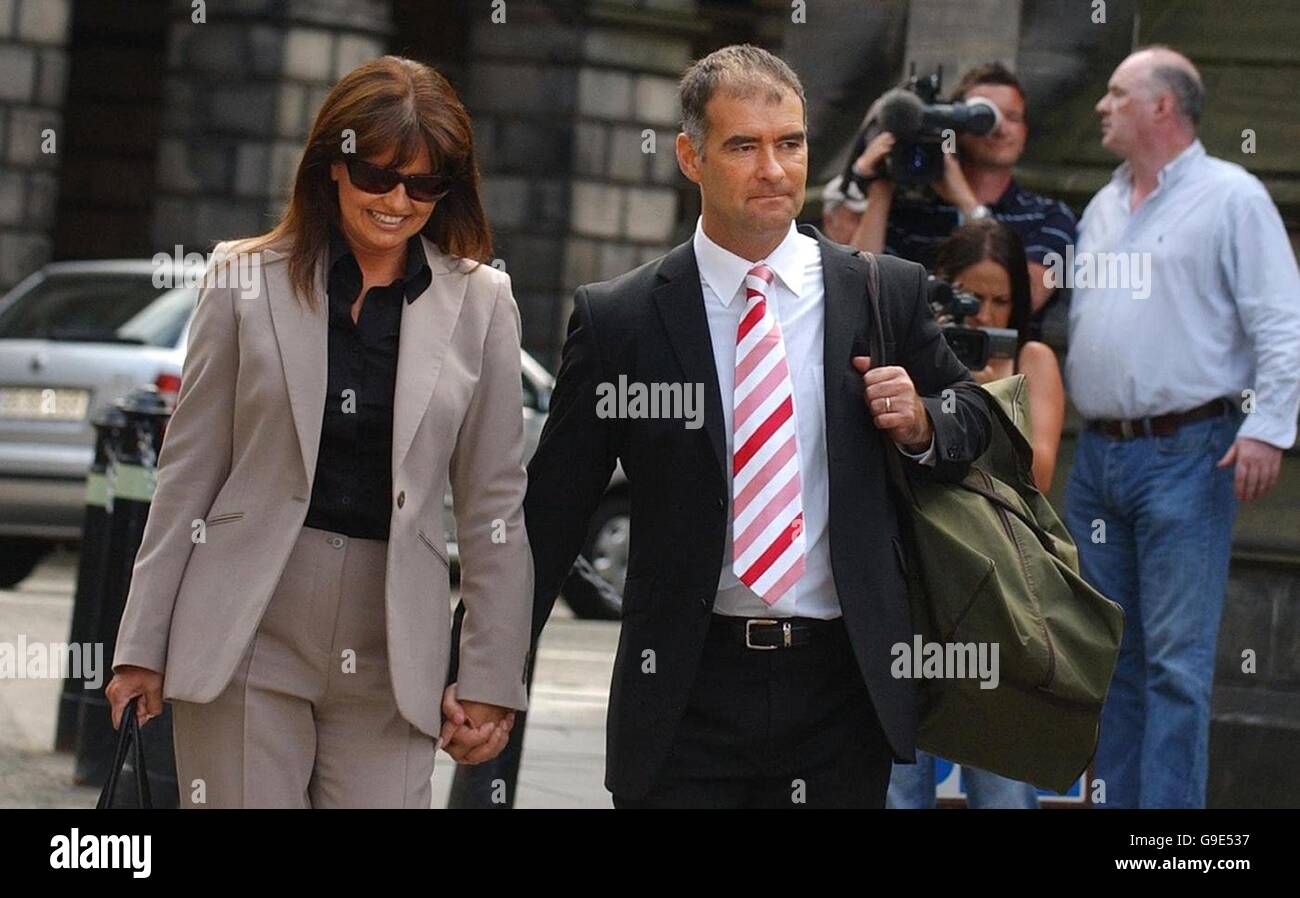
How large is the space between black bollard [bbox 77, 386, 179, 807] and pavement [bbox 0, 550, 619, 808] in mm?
132

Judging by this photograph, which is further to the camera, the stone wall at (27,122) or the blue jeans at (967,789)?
the stone wall at (27,122)

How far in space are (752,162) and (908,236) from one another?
246 centimetres

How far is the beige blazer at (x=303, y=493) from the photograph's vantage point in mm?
3812

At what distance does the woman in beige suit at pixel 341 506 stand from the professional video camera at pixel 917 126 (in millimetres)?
2204

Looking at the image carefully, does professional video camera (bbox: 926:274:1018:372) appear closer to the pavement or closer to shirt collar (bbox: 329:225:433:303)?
shirt collar (bbox: 329:225:433:303)

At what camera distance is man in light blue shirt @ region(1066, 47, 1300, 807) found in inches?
241

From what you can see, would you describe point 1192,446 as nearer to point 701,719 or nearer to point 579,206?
point 701,719

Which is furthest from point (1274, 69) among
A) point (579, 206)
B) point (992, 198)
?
point (579, 206)

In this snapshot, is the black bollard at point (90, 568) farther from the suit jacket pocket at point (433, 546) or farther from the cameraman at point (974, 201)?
the suit jacket pocket at point (433, 546)

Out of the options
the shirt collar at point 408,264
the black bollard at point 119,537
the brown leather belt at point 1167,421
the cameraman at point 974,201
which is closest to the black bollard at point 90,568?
the black bollard at point 119,537

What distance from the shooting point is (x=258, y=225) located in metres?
19.8

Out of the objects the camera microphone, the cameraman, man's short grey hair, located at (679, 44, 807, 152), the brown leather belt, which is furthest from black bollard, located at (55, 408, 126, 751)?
man's short grey hair, located at (679, 44, 807, 152)
